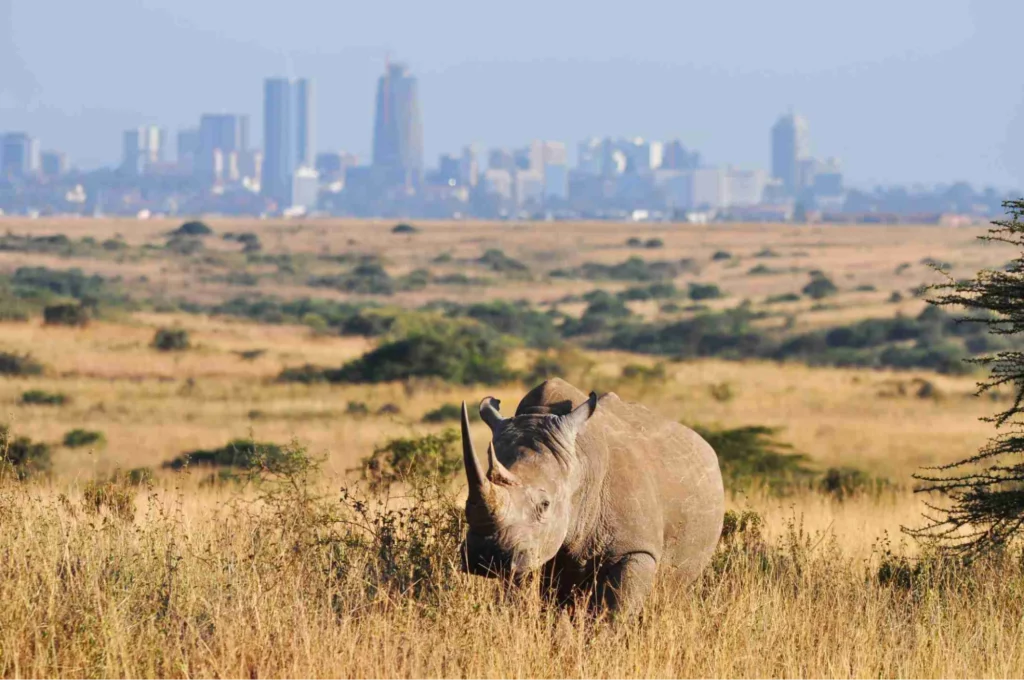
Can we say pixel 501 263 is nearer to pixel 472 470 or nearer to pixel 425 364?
pixel 425 364

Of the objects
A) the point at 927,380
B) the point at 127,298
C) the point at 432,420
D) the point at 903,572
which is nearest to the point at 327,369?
the point at 432,420

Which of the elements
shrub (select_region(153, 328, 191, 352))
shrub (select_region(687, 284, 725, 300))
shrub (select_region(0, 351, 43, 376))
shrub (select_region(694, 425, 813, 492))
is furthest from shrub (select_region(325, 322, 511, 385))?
shrub (select_region(687, 284, 725, 300))

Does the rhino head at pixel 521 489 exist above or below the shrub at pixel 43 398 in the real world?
above

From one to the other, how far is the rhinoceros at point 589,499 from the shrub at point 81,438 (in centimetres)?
1672

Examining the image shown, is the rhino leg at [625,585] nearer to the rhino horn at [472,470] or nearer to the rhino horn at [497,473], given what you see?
the rhino horn at [497,473]

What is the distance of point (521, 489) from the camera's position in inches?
285

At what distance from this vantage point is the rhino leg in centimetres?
807

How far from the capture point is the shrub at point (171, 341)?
4100 cm

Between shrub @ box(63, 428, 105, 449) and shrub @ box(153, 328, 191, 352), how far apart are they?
49.7ft

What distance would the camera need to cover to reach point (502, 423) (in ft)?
26.7

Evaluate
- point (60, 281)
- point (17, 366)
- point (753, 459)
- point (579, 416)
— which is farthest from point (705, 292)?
point (579, 416)

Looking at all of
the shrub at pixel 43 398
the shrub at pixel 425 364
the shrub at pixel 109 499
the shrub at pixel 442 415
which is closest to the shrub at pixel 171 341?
the shrub at pixel 425 364

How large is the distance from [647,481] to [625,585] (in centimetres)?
74

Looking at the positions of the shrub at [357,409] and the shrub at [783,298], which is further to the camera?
the shrub at [783,298]
